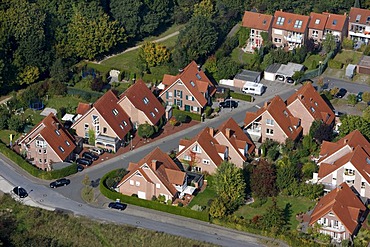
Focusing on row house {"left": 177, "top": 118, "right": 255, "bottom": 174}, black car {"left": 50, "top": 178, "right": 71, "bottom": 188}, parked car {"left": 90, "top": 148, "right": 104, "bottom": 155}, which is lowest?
row house {"left": 177, "top": 118, "right": 255, "bottom": 174}

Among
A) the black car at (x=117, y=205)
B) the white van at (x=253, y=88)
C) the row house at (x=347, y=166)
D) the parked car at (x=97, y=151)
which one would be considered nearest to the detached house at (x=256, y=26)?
the white van at (x=253, y=88)

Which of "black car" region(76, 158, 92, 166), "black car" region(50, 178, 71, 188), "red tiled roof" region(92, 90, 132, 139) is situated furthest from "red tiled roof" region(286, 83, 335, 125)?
"black car" region(50, 178, 71, 188)

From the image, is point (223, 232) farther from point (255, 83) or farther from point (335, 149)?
point (255, 83)

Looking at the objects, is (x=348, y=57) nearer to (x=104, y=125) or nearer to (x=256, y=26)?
(x=256, y=26)

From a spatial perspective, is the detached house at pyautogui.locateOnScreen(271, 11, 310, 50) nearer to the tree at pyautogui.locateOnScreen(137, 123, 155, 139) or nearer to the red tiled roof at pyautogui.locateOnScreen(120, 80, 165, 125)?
the red tiled roof at pyautogui.locateOnScreen(120, 80, 165, 125)

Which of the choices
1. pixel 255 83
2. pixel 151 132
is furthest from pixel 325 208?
pixel 255 83

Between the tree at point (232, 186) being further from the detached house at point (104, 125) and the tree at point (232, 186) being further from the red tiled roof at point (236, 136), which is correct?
the detached house at point (104, 125)
